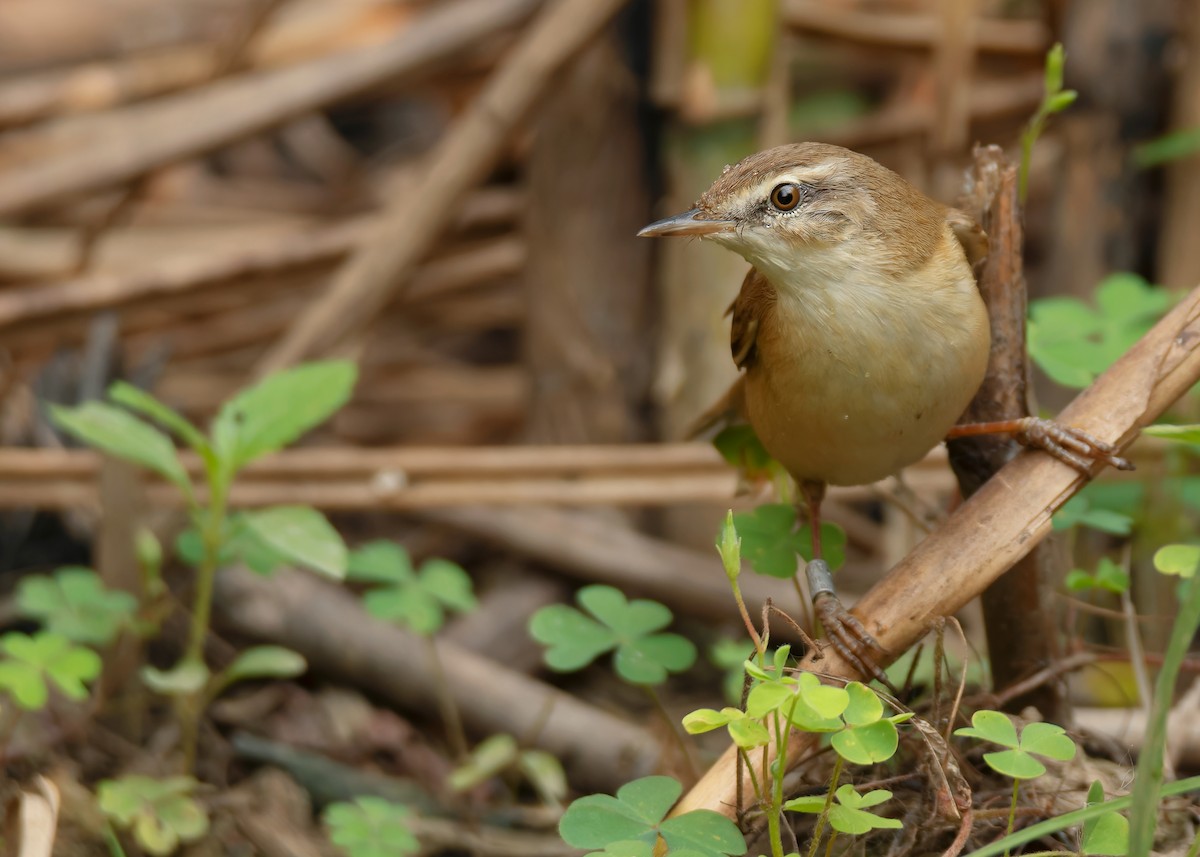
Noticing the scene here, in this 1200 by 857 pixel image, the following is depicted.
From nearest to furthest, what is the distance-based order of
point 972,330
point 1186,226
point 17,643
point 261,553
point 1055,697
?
point 972,330 → point 1055,697 → point 17,643 → point 261,553 → point 1186,226

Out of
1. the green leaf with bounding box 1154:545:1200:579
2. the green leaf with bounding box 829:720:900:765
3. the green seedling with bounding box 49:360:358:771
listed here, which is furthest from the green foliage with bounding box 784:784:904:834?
the green seedling with bounding box 49:360:358:771

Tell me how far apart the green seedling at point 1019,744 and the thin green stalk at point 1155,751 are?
0.81ft

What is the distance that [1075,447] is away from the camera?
7.22ft

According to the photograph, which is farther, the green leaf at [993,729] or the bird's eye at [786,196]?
the bird's eye at [786,196]

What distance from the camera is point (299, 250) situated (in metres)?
4.71

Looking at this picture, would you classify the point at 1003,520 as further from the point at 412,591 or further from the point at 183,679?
the point at 183,679

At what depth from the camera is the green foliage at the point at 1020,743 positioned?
186 centimetres

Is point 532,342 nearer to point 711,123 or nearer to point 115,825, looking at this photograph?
point 711,123

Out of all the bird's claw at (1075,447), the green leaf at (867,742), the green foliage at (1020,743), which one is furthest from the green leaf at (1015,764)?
the bird's claw at (1075,447)

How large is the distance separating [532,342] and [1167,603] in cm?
218

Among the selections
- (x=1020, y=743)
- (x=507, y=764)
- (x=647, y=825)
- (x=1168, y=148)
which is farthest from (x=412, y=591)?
(x=1168, y=148)

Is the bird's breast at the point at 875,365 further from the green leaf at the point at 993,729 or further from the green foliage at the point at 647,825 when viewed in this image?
the green foliage at the point at 647,825

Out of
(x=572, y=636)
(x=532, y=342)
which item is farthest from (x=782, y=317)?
(x=532, y=342)

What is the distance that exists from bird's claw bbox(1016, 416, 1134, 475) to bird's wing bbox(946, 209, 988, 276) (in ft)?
1.32
